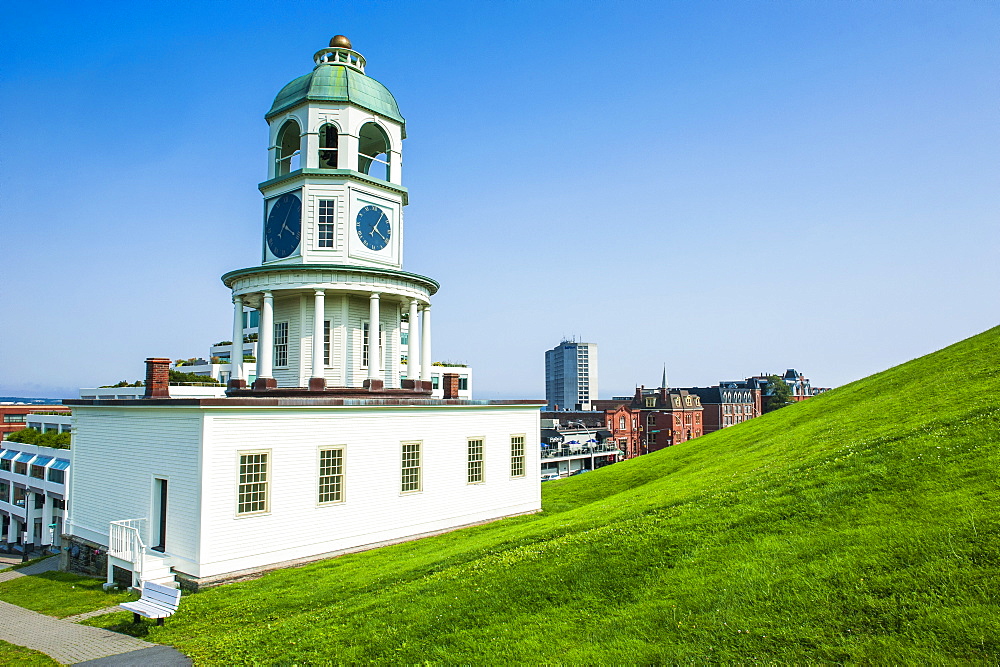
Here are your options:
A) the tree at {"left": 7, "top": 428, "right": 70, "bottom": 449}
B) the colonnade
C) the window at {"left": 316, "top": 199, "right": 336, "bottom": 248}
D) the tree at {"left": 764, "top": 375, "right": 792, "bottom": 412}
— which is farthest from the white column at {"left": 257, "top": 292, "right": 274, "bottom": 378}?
the tree at {"left": 764, "top": 375, "right": 792, "bottom": 412}

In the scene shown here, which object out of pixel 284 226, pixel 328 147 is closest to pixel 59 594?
pixel 284 226

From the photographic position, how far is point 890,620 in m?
6.93

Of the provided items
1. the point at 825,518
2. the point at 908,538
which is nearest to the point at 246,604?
the point at 825,518

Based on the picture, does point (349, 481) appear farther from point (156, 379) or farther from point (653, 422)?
point (653, 422)

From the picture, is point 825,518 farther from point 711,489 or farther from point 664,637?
point 711,489

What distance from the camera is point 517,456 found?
25.8 metres

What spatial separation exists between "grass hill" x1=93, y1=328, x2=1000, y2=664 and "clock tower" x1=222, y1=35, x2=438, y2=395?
349 inches

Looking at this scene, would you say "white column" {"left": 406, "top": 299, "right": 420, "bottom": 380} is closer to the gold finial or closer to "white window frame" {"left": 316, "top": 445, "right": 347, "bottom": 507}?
"white window frame" {"left": 316, "top": 445, "right": 347, "bottom": 507}

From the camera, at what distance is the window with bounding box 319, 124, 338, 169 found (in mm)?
25641

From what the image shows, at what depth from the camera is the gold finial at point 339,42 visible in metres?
26.9

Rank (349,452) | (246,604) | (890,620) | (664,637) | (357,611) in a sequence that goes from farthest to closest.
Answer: (349,452) → (246,604) → (357,611) → (664,637) → (890,620)

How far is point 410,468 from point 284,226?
11442 millimetres

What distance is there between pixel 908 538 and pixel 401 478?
15751 mm

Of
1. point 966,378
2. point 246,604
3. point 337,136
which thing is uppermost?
point 337,136
